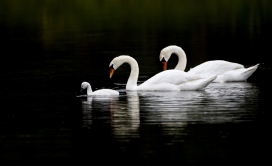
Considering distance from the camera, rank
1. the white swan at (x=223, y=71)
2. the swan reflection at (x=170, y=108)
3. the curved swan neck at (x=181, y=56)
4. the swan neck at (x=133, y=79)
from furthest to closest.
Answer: the curved swan neck at (x=181, y=56)
the white swan at (x=223, y=71)
the swan neck at (x=133, y=79)
the swan reflection at (x=170, y=108)

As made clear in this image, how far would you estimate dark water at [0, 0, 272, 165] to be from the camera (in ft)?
47.4

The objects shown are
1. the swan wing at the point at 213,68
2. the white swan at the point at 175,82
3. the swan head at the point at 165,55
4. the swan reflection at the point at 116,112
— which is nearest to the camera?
the swan reflection at the point at 116,112

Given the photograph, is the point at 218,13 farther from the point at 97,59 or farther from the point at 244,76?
the point at 244,76

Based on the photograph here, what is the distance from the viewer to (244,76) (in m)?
23.8

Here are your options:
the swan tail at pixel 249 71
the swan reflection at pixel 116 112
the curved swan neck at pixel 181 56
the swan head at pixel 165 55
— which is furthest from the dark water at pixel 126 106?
the curved swan neck at pixel 181 56

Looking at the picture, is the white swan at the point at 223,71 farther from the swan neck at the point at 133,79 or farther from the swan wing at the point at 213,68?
the swan neck at the point at 133,79

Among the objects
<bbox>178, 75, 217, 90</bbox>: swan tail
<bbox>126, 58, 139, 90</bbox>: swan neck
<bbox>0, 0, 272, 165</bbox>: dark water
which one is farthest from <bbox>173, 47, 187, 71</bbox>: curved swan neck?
<bbox>178, 75, 217, 90</bbox>: swan tail

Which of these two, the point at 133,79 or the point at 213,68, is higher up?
the point at 213,68

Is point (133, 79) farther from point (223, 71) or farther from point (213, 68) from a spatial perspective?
point (223, 71)

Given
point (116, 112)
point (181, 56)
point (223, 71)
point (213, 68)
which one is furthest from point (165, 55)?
point (116, 112)

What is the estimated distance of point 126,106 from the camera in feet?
63.2

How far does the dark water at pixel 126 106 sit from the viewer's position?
1444 centimetres

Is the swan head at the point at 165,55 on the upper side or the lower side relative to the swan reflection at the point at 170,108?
upper

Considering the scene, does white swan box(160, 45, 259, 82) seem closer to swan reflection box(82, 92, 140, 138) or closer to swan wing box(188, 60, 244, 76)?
swan wing box(188, 60, 244, 76)
